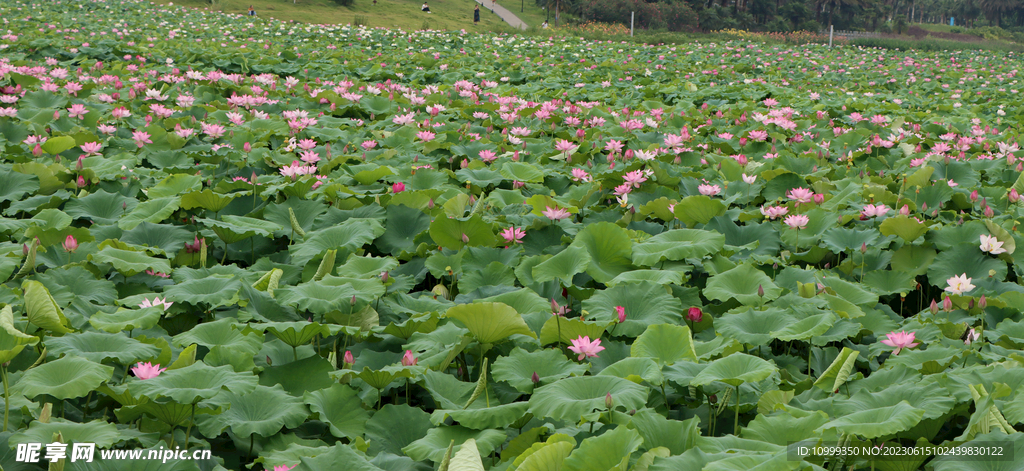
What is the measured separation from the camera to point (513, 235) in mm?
3102

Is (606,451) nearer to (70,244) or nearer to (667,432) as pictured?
(667,432)

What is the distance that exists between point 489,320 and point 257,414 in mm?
737

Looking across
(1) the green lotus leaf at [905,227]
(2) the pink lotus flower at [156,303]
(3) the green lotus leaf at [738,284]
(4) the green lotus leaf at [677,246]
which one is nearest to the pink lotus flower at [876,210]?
(1) the green lotus leaf at [905,227]

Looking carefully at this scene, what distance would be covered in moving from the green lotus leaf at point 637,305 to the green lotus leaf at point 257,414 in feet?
3.69

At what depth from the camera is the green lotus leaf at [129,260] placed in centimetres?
262

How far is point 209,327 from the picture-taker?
2.28 m

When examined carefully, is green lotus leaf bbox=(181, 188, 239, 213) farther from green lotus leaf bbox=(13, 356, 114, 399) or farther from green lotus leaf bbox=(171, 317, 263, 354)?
green lotus leaf bbox=(13, 356, 114, 399)

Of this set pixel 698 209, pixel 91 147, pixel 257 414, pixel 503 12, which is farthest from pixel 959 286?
pixel 503 12

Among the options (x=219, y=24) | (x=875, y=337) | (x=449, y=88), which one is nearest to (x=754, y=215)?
(x=875, y=337)

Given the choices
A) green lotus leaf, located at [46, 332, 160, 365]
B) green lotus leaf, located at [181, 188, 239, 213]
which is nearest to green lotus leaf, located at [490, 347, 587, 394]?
green lotus leaf, located at [46, 332, 160, 365]

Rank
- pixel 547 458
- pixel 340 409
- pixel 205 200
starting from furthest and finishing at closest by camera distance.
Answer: pixel 205 200 → pixel 340 409 → pixel 547 458

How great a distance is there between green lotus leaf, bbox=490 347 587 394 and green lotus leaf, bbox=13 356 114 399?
3.62 feet

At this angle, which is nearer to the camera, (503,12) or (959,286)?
(959,286)

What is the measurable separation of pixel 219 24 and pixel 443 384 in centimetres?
1597
